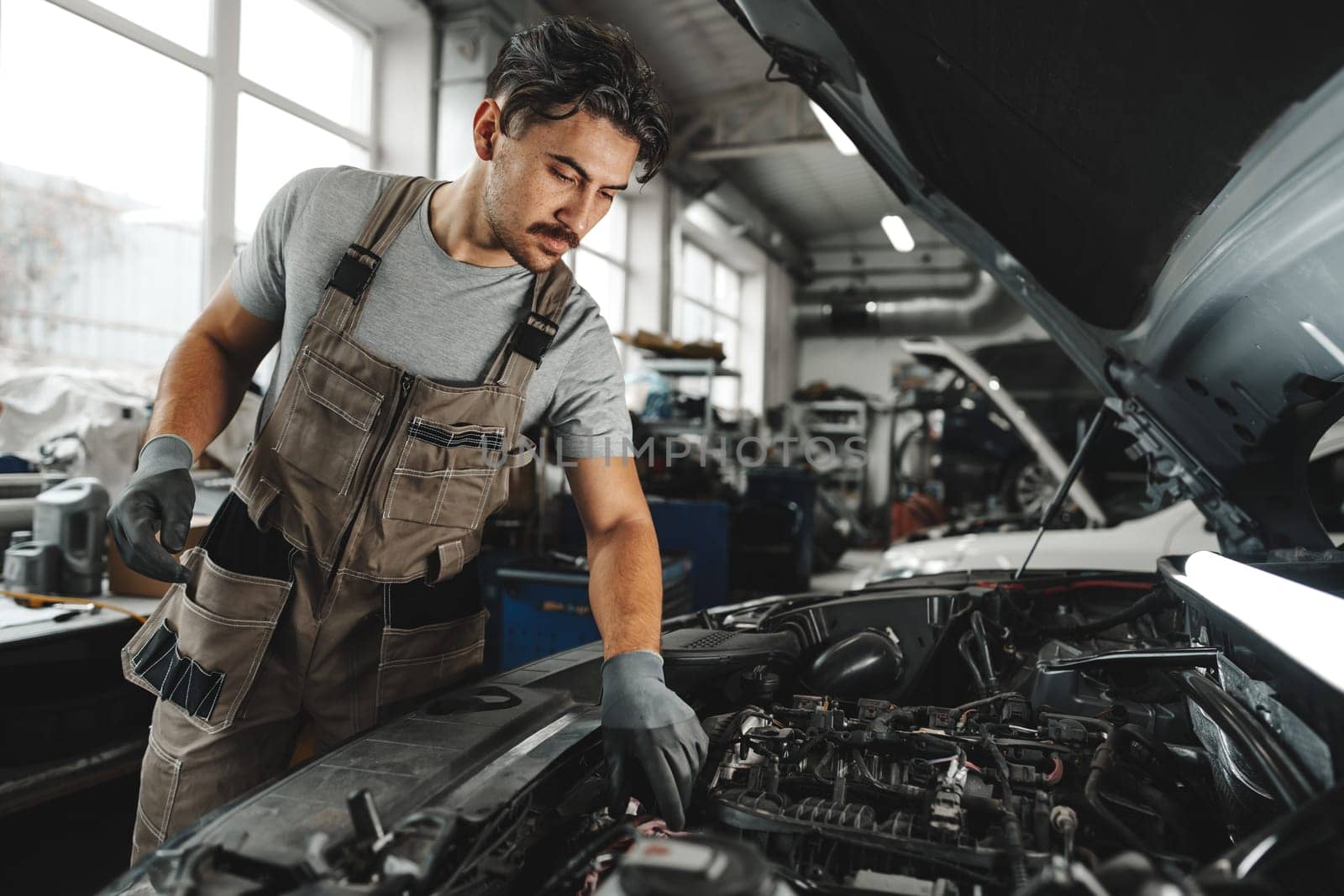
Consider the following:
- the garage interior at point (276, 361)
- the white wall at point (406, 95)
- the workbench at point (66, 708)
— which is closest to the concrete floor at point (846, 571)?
the garage interior at point (276, 361)

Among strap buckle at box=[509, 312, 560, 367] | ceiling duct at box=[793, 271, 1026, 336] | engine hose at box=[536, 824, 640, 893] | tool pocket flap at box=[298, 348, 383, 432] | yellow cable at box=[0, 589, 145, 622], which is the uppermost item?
ceiling duct at box=[793, 271, 1026, 336]

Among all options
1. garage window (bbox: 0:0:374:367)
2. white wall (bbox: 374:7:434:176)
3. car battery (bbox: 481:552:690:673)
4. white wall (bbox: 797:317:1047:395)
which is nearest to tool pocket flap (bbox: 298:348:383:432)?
car battery (bbox: 481:552:690:673)

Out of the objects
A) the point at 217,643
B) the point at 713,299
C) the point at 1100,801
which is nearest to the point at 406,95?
the point at 217,643

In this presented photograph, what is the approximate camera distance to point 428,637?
1.31m

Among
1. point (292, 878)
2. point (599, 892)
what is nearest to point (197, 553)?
point (292, 878)

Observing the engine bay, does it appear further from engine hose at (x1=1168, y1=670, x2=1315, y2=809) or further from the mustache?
the mustache

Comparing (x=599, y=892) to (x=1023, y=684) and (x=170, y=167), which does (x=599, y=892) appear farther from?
(x=170, y=167)

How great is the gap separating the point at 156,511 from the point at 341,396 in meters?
0.29

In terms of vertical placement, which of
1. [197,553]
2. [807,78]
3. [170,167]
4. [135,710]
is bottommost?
[135,710]

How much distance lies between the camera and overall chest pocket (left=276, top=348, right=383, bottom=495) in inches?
49.1

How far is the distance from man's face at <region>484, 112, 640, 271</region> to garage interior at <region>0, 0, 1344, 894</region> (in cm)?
35

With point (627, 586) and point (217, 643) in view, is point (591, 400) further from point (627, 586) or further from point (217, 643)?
point (217, 643)

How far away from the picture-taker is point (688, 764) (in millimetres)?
996

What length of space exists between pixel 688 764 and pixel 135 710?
5.91 ft
